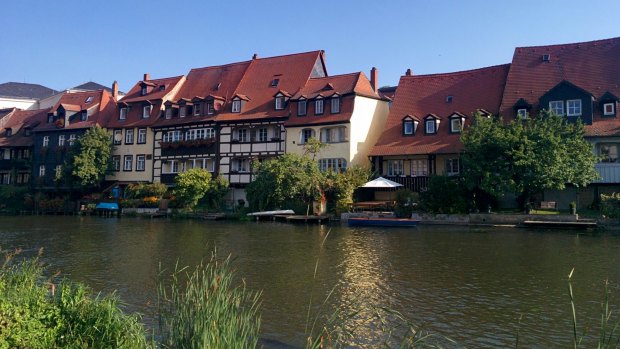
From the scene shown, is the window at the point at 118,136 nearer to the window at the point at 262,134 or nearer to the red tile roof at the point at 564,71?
the window at the point at 262,134

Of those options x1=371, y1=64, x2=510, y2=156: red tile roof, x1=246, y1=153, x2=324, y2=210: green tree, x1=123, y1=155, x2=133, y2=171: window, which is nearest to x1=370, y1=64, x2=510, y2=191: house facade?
x1=371, y1=64, x2=510, y2=156: red tile roof

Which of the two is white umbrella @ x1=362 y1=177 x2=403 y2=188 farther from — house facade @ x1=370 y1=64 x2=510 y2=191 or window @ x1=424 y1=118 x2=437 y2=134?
window @ x1=424 y1=118 x2=437 y2=134

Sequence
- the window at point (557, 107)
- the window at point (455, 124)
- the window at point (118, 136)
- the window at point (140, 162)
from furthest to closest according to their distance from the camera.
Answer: the window at point (118, 136) → the window at point (140, 162) → the window at point (455, 124) → the window at point (557, 107)

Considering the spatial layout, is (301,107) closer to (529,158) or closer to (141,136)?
(141,136)

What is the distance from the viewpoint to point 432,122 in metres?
40.8

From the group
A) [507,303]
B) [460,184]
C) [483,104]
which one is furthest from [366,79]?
[507,303]

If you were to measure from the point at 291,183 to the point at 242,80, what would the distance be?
17083 mm

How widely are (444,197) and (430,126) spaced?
871 cm

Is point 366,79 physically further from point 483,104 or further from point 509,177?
point 509,177

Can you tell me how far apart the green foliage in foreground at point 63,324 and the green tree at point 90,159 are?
46.6m

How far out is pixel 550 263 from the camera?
1684 centimetres

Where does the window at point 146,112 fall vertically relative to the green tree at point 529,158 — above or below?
above

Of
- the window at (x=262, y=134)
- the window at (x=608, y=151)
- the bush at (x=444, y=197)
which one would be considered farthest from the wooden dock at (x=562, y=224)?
the window at (x=262, y=134)

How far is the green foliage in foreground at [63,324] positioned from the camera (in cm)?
620
